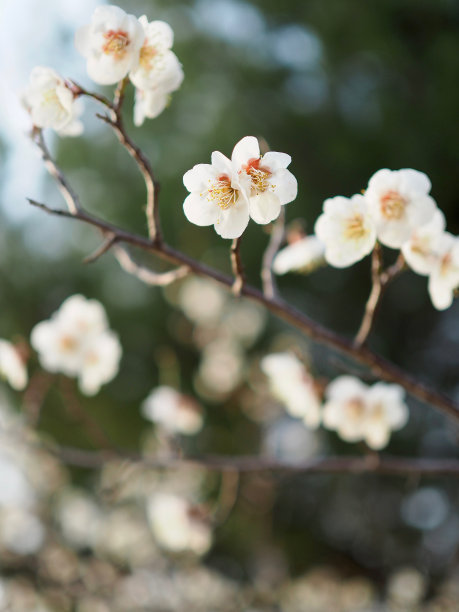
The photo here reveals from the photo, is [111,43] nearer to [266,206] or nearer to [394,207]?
[266,206]

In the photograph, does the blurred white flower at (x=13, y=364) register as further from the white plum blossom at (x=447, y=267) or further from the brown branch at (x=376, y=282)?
the white plum blossom at (x=447, y=267)

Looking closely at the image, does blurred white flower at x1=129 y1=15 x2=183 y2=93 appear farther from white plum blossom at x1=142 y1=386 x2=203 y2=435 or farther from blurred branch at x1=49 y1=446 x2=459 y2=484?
white plum blossom at x1=142 y1=386 x2=203 y2=435

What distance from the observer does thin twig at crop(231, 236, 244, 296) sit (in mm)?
679

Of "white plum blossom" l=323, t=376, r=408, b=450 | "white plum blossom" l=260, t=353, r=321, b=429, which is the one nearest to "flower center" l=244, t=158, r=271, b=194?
"white plum blossom" l=260, t=353, r=321, b=429

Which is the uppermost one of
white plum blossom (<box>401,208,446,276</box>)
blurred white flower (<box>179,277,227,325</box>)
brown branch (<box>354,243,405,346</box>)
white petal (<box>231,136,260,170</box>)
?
white petal (<box>231,136,260,170</box>)

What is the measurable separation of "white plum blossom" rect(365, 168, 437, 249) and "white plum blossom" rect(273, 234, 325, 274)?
292 millimetres

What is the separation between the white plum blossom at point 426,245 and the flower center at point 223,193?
1.00 feet

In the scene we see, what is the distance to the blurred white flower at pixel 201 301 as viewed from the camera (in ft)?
10.4

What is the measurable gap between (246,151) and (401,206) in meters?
0.24

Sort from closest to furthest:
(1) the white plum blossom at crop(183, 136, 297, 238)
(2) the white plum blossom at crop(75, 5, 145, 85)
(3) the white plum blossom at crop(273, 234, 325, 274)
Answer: (1) the white plum blossom at crop(183, 136, 297, 238) → (2) the white plum blossom at crop(75, 5, 145, 85) → (3) the white plum blossom at crop(273, 234, 325, 274)

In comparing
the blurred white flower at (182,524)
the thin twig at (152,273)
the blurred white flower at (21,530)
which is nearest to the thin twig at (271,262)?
the thin twig at (152,273)

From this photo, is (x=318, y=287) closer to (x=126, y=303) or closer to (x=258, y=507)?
(x=126, y=303)

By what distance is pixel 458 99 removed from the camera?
282cm

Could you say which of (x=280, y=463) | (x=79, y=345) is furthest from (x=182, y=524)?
(x=79, y=345)
